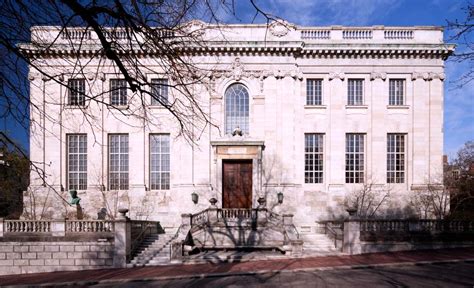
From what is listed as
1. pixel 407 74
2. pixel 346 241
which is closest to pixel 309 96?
pixel 407 74

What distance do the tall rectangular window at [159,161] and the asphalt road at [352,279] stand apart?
11125 mm

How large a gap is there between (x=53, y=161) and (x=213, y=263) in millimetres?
15061

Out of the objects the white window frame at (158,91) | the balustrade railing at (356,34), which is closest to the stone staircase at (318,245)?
the white window frame at (158,91)

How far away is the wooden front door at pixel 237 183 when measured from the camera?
2317cm

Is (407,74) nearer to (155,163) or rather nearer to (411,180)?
(411,180)

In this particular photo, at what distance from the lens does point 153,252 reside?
56.4 feet

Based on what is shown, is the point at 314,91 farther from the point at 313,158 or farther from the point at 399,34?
the point at 399,34

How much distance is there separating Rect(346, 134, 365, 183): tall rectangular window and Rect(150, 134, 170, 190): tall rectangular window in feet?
42.5

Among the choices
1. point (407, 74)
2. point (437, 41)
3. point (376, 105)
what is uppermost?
point (437, 41)

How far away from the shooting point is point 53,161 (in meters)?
23.7

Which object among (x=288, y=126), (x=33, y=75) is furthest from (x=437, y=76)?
(x=33, y=75)

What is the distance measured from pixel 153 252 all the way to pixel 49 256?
4.79m

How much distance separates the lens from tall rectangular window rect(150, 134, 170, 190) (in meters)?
23.7

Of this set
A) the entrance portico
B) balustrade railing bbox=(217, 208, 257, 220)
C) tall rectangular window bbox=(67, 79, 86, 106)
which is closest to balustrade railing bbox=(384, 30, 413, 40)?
the entrance portico
